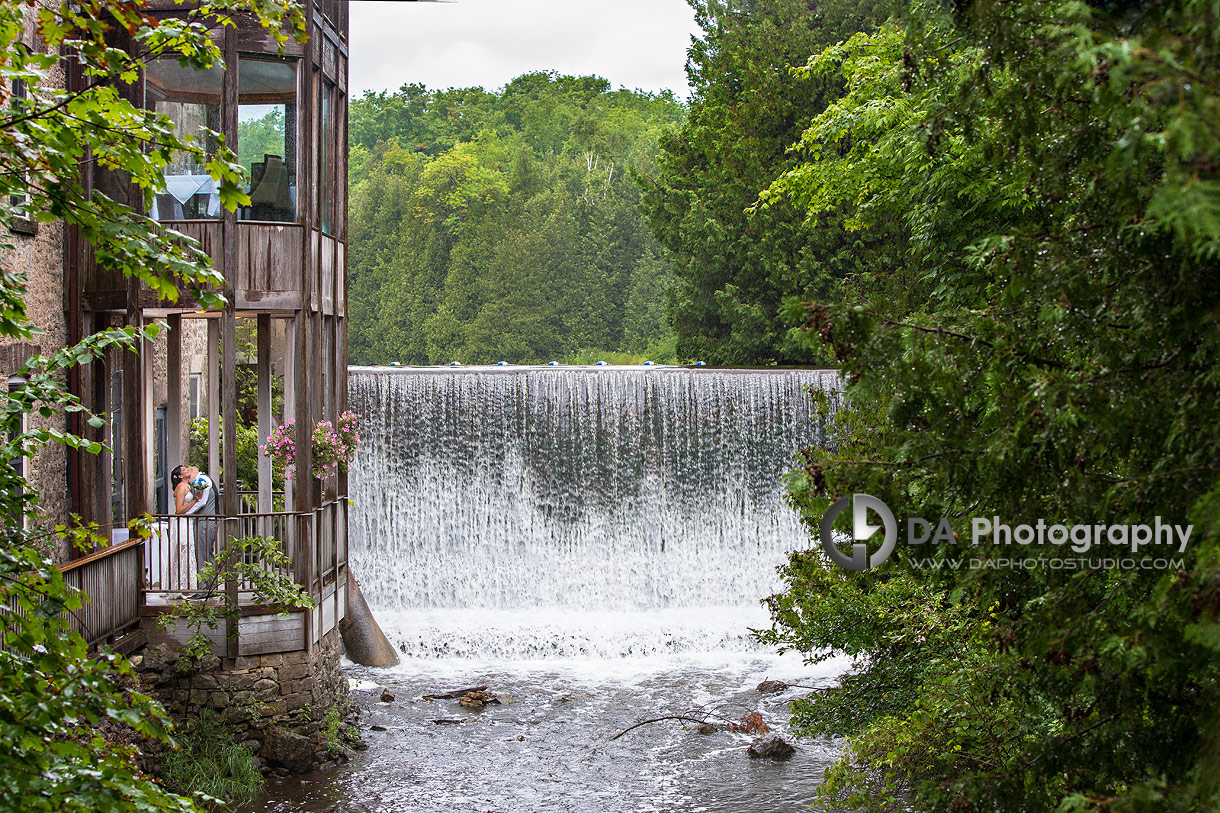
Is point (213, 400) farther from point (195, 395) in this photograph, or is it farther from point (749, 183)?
point (749, 183)

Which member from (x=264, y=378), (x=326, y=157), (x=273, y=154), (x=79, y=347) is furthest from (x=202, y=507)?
(x=79, y=347)

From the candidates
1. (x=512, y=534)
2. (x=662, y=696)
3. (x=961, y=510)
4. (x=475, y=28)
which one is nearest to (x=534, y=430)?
(x=512, y=534)

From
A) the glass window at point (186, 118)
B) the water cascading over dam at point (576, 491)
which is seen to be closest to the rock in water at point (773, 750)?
the water cascading over dam at point (576, 491)

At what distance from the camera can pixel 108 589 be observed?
8.66m

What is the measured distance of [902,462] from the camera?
150 inches

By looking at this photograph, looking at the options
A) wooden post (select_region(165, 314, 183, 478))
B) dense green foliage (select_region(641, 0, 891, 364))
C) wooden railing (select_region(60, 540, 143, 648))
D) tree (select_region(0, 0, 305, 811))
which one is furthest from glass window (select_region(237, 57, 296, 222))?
dense green foliage (select_region(641, 0, 891, 364))

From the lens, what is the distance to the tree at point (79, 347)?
9.76 feet

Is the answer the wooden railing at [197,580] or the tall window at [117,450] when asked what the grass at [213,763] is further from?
the tall window at [117,450]

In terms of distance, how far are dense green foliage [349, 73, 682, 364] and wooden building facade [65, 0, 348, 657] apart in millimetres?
27657

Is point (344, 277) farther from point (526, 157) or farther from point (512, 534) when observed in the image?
point (526, 157)

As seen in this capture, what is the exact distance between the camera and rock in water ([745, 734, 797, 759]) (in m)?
11.2

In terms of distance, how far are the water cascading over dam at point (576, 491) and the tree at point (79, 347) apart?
13.5 meters

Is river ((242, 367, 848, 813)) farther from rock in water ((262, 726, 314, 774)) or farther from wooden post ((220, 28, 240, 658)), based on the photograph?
wooden post ((220, 28, 240, 658))

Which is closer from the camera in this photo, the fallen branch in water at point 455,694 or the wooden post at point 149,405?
the wooden post at point 149,405
